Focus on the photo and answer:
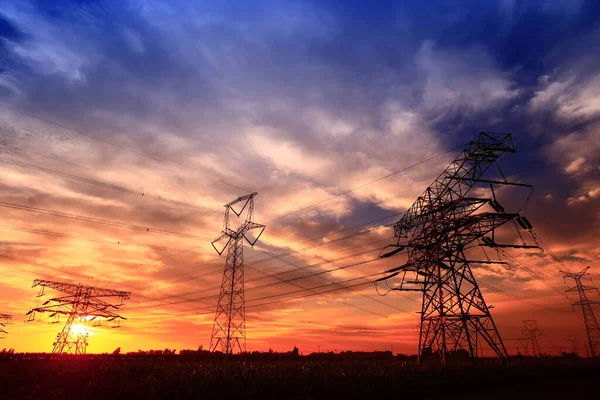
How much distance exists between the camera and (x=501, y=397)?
1708cm

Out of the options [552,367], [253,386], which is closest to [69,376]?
[253,386]

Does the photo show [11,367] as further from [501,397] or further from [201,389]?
[501,397]

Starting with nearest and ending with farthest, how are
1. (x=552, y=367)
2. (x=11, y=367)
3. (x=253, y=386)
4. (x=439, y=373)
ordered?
(x=253, y=386)
(x=11, y=367)
(x=439, y=373)
(x=552, y=367)

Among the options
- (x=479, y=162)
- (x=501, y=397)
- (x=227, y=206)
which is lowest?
(x=501, y=397)

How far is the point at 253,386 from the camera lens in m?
12.6

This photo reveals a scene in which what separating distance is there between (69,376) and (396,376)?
1495 cm

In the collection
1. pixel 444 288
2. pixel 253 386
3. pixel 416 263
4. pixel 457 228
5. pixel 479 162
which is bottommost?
pixel 253 386

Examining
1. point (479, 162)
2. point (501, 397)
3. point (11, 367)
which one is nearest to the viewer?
point (11, 367)

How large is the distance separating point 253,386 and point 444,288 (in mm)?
20599

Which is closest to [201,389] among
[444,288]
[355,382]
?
[355,382]

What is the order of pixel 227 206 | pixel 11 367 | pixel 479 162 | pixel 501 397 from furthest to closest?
pixel 227 206 < pixel 479 162 < pixel 501 397 < pixel 11 367

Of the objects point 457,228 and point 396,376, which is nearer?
point 396,376

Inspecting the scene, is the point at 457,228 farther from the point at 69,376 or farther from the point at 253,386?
the point at 69,376

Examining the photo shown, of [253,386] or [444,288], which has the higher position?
[444,288]
